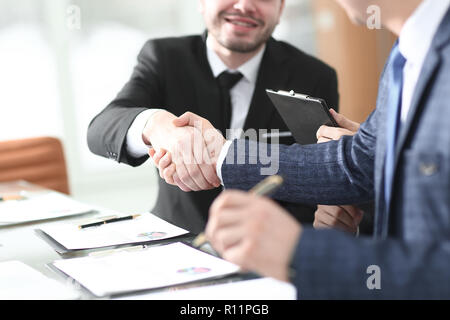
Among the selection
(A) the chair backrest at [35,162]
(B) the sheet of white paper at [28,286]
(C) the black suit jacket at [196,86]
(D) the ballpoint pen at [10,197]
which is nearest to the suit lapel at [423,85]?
(B) the sheet of white paper at [28,286]

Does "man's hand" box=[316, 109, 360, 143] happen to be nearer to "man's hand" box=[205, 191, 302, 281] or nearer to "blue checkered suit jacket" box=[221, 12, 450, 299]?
"blue checkered suit jacket" box=[221, 12, 450, 299]

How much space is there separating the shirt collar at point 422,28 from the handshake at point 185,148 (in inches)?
24.7

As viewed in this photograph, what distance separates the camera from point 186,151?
1506 mm

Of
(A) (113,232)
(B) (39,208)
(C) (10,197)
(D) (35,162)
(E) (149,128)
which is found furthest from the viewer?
(D) (35,162)

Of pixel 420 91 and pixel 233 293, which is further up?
pixel 420 91

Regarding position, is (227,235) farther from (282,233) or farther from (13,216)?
(13,216)

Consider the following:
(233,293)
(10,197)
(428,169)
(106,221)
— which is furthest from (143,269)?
(10,197)

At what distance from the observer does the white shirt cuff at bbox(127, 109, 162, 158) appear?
1.68 m

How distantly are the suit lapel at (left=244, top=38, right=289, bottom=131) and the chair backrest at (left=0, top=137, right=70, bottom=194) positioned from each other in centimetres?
90

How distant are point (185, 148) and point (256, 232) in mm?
815

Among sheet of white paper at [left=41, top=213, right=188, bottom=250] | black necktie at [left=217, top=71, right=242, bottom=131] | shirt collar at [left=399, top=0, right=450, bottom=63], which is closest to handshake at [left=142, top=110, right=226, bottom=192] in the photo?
sheet of white paper at [left=41, top=213, right=188, bottom=250]

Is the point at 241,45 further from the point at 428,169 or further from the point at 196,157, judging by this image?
the point at 428,169

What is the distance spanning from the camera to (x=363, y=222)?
1656 millimetres
